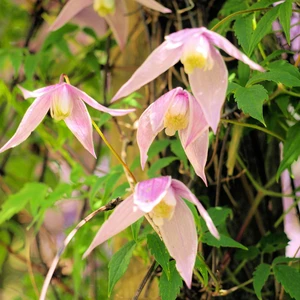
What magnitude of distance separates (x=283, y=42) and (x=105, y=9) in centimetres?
40

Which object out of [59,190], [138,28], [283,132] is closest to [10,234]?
[59,190]

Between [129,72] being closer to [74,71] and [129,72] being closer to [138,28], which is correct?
[138,28]

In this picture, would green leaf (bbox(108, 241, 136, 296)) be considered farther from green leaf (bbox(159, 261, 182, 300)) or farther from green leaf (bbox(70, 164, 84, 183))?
green leaf (bbox(70, 164, 84, 183))

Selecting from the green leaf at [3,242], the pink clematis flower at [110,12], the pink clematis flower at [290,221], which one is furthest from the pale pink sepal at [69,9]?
the green leaf at [3,242]

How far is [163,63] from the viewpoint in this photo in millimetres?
596

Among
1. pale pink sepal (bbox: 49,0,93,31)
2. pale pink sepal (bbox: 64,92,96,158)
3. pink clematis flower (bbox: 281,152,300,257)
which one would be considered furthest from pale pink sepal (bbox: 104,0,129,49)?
pink clematis flower (bbox: 281,152,300,257)

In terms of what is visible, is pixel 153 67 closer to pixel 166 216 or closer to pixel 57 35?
pixel 166 216

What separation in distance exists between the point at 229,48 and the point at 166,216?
0.18 m

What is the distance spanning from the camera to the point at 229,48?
55 cm

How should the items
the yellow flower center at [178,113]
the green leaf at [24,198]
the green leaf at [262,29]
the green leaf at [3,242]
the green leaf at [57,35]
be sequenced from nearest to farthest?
the yellow flower center at [178,113] → the green leaf at [262,29] → the green leaf at [24,198] → the green leaf at [57,35] → the green leaf at [3,242]

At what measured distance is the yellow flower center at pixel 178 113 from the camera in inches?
25.3

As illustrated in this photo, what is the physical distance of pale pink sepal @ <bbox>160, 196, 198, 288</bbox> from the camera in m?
0.63

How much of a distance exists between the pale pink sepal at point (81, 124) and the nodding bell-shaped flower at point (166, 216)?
121mm

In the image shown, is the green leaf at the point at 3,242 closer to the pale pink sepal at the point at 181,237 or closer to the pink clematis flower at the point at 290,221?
the pink clematis flower at the point at 290,221
